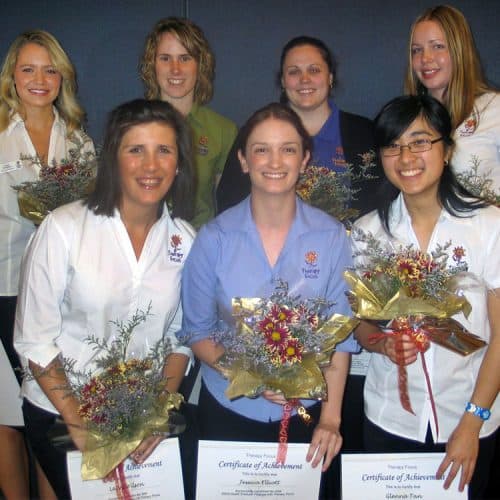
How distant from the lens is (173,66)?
3521 millimetres

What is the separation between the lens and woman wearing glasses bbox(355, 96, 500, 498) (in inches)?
87.1

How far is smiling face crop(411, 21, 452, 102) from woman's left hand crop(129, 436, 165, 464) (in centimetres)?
236

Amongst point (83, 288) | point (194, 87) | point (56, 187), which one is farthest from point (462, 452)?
point (194, 87)

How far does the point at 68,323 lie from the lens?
2.35 metres

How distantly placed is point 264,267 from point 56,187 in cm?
111

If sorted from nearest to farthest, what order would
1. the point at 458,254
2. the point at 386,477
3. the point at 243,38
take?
the point at 386,477 < the point at 458,254 < the point at 243,38

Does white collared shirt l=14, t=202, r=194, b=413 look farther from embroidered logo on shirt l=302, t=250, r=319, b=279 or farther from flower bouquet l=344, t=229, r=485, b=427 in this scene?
flower bouquet l=344, t=229, r=485, b=427

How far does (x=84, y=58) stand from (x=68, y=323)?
262 centimetres

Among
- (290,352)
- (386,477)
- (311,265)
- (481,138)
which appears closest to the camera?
(290,352)

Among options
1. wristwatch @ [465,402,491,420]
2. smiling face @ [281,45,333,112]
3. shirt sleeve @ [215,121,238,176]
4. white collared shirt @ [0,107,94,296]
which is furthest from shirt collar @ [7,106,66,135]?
wristwatch @ [465,402,491,420]

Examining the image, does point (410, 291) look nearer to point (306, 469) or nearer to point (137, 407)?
point (306, 469)

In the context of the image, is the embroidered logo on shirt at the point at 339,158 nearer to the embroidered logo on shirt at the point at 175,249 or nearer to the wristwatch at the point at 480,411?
the embroidered logo on shirt at the point at 175,249

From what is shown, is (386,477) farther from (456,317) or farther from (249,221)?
(249,221)

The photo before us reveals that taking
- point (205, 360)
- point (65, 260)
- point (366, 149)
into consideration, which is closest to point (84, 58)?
point (366, 149)
